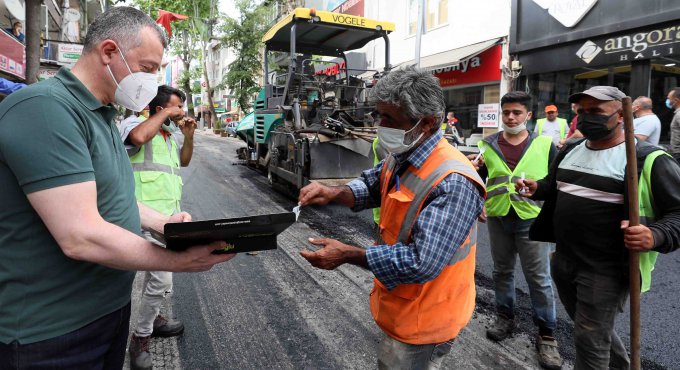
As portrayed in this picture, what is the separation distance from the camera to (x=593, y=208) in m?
2.31

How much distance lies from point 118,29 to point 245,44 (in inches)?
883

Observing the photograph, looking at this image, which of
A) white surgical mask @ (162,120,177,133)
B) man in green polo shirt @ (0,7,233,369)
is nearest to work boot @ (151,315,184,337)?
white surgical mask @ (162,120,177,133)

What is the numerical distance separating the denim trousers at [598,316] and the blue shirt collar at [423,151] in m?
1.26

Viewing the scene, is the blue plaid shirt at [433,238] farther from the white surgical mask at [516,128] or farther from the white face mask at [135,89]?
the white surgical mask at [516,128]

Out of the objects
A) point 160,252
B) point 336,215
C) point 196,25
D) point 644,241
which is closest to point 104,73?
point 160,252

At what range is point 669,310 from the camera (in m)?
3.72

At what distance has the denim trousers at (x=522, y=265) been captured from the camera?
308 centimetres

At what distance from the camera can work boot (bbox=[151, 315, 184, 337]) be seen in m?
3.22

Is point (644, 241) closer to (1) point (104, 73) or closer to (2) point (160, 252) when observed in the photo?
(2) point (160, 252)

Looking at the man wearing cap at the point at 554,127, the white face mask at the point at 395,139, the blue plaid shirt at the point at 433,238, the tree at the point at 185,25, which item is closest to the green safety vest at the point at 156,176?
the white face mask at the point at 395,139

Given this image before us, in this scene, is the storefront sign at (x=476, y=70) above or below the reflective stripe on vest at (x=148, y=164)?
above

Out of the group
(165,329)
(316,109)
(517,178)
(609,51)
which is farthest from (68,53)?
(609,51)

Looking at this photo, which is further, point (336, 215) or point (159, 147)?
point (336, 215)

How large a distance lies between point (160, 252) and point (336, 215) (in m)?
5.95
